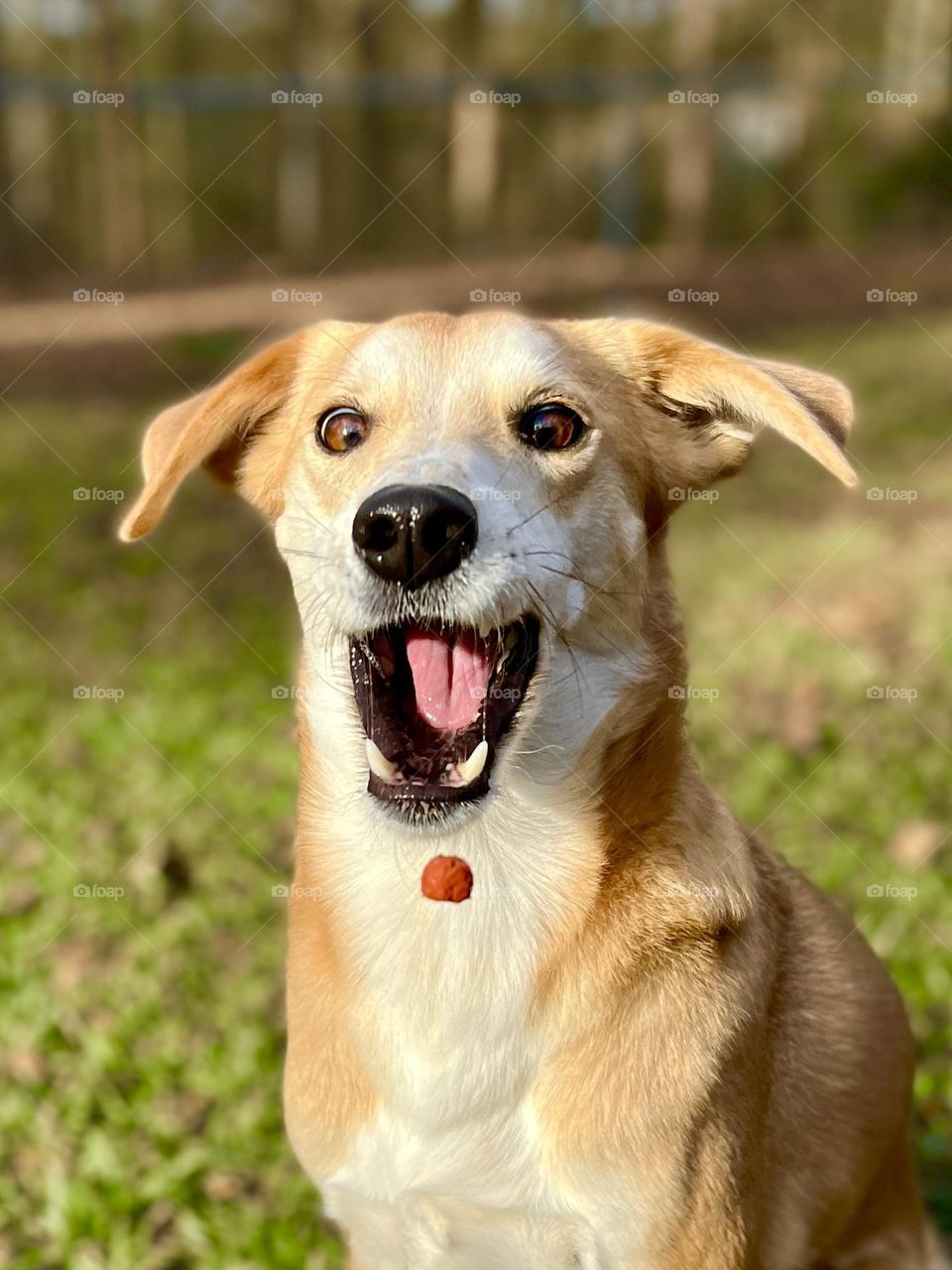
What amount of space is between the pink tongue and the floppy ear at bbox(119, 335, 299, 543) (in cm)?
61

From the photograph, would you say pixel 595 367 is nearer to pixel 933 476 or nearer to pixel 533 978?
pixel 533 978

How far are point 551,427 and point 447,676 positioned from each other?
1.81 ft

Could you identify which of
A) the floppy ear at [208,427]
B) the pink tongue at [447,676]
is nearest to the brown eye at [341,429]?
the floppy ear at [208,427]

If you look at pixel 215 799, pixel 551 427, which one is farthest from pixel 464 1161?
pixel 215 799

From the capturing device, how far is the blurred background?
4020 mm

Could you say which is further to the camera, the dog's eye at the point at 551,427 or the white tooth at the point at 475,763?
the dog's eye at the point at 551,427

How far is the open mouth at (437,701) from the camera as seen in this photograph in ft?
8.29

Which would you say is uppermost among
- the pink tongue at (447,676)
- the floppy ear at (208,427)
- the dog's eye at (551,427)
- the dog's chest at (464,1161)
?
the dog's eye at (551,427)

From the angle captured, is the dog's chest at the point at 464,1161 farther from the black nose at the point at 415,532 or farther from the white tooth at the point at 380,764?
the black nose at the point at 415,532

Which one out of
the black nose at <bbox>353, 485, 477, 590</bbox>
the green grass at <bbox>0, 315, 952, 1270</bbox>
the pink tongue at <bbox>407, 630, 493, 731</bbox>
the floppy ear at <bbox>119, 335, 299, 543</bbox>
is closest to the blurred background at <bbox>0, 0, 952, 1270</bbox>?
the green grass at <bbox>0, 315, 952, 1270</bbox>

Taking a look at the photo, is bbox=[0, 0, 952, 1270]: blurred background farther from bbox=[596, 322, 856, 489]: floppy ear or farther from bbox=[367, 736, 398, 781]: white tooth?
bbox=[596, 322, 856, 489]: floppy ear

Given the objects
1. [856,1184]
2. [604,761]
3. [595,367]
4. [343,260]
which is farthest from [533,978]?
[343,260]

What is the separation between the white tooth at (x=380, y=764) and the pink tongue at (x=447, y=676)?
11 centimetres

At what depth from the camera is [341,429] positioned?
280 centimetres
